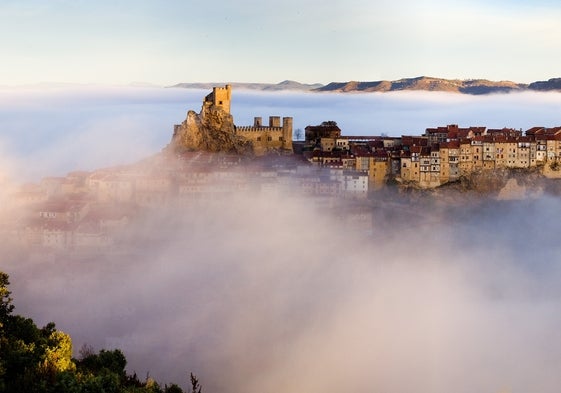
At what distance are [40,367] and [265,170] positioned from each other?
787 inches

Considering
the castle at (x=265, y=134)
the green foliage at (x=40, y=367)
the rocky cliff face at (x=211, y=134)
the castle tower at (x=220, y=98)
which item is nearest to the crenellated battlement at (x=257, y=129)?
the castle at (x=265, y=134)

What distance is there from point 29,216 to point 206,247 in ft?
19.2

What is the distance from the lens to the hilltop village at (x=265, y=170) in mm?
26328

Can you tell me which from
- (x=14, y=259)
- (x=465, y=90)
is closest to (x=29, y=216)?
(x=14, y=259)

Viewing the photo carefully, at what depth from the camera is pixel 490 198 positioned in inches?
1058

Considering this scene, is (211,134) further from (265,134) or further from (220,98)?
(265,134)

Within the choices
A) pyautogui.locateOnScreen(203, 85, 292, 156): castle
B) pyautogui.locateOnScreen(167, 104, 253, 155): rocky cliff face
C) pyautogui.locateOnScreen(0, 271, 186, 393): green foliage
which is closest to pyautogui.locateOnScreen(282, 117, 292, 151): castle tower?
pyautogui.locateOnScreen(203, 85, 292, 156): castle

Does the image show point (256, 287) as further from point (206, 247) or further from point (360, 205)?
point (360, 205)

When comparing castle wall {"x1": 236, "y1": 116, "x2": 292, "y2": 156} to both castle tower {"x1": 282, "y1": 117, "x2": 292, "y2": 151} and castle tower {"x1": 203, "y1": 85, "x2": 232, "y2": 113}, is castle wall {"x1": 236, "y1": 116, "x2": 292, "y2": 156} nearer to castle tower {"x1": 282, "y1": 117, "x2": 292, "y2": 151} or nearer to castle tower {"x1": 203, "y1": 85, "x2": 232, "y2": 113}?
castle tower {"x1": 282, "y1": 117, "x2": 292, "y2": 151}

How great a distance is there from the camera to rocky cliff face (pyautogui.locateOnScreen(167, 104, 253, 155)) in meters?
28.1

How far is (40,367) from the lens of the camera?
25.4 feet

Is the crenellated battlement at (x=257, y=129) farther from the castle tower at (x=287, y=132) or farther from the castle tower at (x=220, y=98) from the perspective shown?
the castle tower at (x=220, y=98)

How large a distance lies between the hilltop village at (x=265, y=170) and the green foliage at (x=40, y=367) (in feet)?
52.4

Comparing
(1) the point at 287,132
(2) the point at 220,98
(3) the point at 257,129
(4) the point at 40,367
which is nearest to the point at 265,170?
(1) the point at 287,132
